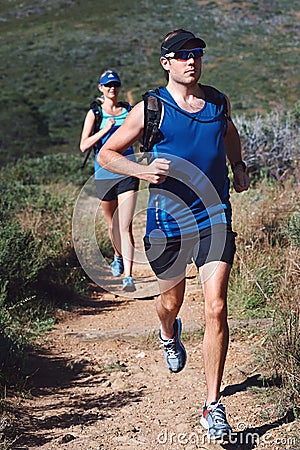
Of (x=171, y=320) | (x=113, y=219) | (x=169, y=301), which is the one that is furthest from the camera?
(x=113, y=219)

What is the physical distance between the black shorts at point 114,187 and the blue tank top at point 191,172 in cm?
261

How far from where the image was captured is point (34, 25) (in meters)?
44.6

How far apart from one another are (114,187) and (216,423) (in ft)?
11.3

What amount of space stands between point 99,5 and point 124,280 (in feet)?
139

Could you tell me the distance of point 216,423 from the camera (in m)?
3.34

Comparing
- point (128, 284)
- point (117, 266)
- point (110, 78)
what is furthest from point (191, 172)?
point (117, 266)

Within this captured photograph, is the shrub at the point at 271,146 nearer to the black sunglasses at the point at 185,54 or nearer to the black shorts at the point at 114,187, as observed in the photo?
the black shorts at the point at 114,187

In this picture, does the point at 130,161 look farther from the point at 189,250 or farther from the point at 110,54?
the point at 110,54

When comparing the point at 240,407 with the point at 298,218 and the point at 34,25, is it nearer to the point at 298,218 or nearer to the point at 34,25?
the point at 298,218

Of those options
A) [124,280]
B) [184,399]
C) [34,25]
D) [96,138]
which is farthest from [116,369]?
[34,25]

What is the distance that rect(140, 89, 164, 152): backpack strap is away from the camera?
3.47 meters

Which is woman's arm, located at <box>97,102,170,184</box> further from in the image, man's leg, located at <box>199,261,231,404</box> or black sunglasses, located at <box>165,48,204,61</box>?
man's leg, located at <box>199,261,231,404</box>

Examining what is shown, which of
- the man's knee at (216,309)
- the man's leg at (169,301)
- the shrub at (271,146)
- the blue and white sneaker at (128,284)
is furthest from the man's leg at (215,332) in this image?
the shrub at (271,146)

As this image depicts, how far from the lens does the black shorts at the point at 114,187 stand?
20.8 ft
